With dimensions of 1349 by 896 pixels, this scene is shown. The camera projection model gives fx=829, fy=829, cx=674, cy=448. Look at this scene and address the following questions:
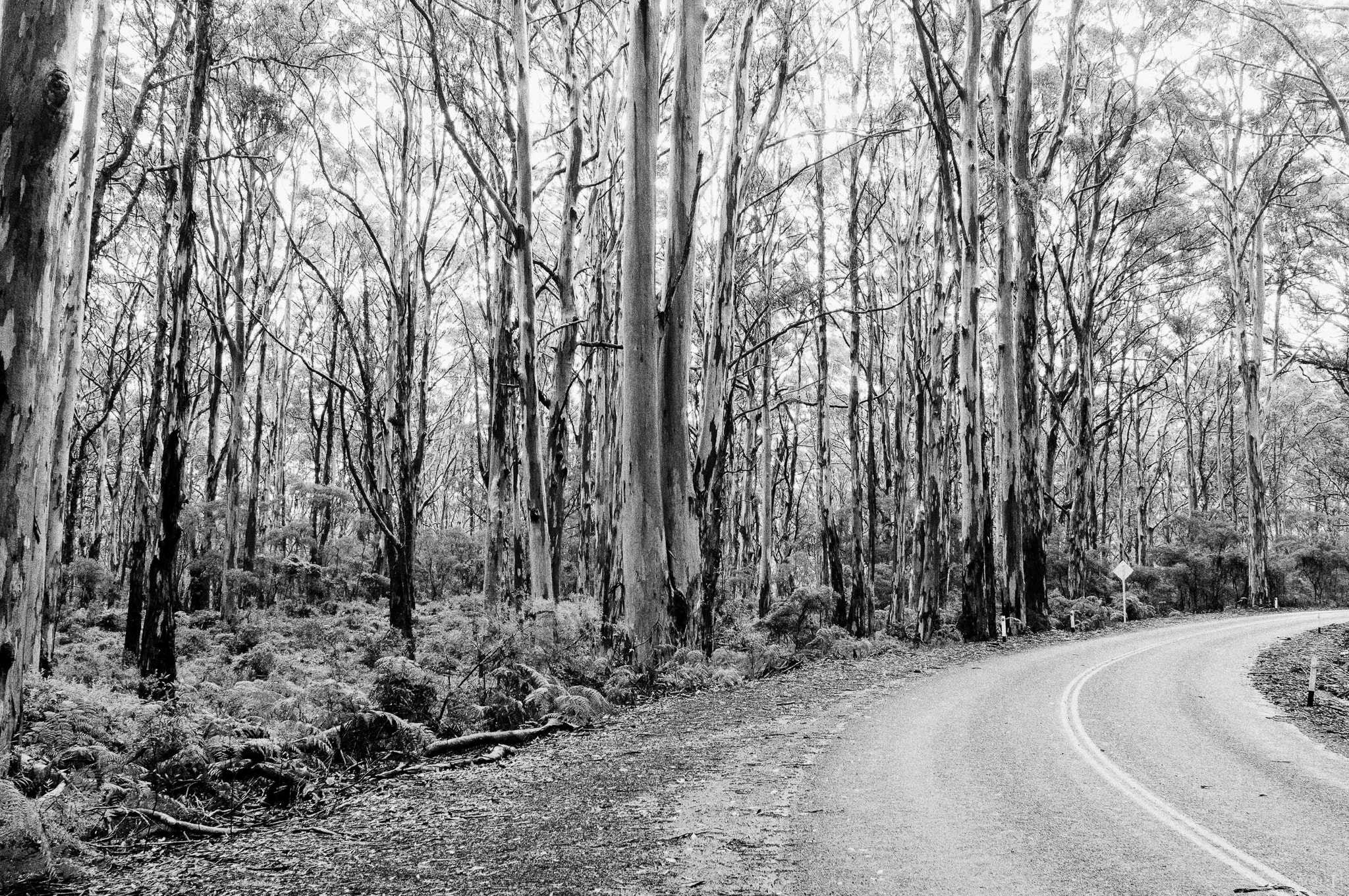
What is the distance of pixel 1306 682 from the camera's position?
11.7 metres

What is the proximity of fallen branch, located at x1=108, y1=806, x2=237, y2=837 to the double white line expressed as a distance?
5.47m

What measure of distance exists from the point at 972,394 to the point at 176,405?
13.6 metres

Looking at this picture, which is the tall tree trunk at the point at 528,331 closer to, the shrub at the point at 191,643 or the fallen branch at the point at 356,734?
the shrub at the point at 191,643

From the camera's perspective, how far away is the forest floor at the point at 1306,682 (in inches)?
334

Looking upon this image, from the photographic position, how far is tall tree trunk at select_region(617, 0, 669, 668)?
9766 mm

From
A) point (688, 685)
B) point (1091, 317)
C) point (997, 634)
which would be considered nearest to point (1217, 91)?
point (1091, 317)

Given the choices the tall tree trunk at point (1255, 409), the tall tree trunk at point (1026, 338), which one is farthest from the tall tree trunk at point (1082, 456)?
the tall tree trunk at point (1026, 338)

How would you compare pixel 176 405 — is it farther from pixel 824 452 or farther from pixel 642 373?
pixel 824 452

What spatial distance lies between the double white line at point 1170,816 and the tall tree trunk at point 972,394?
7.34m

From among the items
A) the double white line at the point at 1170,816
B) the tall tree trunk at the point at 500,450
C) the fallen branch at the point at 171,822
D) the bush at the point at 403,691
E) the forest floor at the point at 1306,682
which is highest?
the tall tree trunk at the point at 500,450

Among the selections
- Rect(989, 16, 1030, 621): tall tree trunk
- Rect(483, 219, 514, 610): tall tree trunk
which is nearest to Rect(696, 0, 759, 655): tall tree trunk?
Rect(483, 219, 514, 610): tall tree trunk

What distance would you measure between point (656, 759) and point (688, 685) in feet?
10.9

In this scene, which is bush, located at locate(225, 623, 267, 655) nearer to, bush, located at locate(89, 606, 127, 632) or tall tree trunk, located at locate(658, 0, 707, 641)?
bush, located at locate(89, 606, 127, 632)

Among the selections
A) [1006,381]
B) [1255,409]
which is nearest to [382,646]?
[1006,381]
